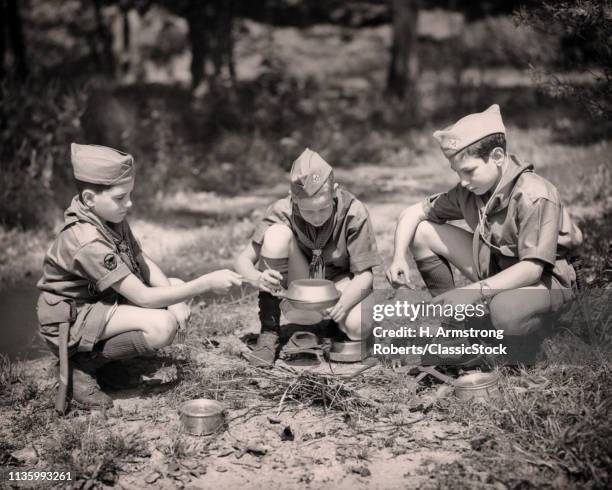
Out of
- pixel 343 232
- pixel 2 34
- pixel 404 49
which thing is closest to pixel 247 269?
pixel 343 232

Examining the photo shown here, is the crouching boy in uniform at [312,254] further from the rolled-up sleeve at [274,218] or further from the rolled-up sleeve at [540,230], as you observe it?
the rolled-up sleeve at [540,230]

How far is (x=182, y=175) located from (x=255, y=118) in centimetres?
199

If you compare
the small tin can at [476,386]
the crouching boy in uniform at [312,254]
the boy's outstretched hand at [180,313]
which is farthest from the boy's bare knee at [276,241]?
the small tin can at [476,386]

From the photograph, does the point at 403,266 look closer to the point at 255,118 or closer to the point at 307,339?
the point at 307,339

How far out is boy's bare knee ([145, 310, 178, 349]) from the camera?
3703 millimetres

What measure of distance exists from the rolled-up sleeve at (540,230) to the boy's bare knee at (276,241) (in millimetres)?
1183

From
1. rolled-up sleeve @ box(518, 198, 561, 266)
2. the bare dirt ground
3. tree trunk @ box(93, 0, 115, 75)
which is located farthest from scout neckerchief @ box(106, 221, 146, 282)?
tree trunk @ box(93, 0, 115, 75)

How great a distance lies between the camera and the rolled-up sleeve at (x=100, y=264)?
3582 millimetres

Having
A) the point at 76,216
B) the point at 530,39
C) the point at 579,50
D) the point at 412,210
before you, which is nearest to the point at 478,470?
the point at 412,210

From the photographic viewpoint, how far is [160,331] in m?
3.70

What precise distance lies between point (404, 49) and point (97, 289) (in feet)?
28.3

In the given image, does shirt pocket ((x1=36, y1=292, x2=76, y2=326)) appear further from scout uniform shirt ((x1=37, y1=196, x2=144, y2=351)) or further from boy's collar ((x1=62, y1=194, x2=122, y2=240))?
boy's collar ((x1=62, y1=194, x2=122, y2=240))

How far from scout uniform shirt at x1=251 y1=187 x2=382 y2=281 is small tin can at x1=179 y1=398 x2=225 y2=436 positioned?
3.35ft

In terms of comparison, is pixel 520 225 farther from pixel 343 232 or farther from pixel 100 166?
pixel 100 166
